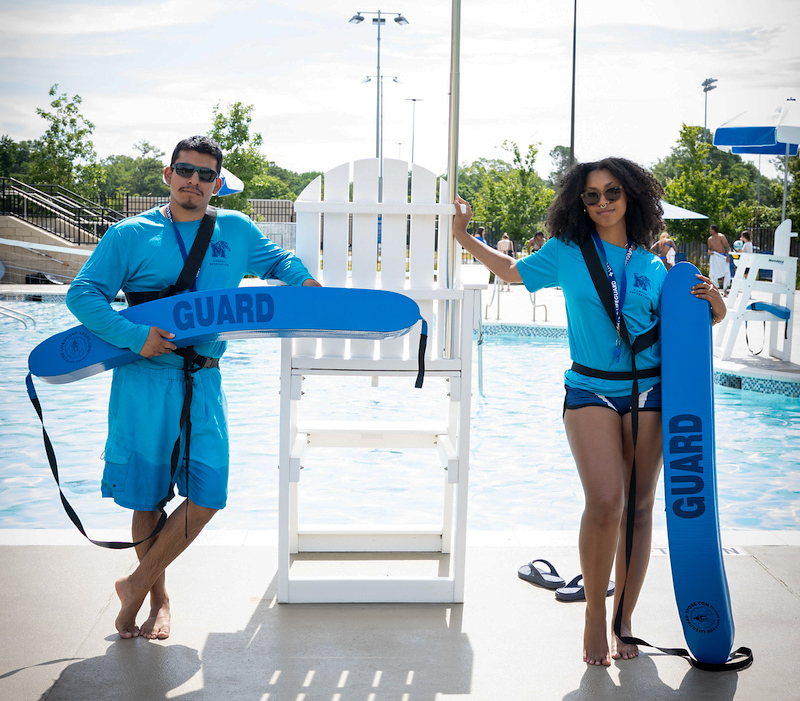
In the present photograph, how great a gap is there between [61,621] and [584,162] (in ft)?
9.32

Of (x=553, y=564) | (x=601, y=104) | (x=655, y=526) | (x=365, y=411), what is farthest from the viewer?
(x=601, y=104)

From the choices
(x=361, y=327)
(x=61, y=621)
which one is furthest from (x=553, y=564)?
(x=61, y=621)

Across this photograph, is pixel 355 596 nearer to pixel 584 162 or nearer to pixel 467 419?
pixel 467 419

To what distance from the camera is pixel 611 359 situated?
2770 millimetres

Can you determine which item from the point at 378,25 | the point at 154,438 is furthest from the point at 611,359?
Result: the point at 378,25

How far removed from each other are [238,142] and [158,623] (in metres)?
35.3

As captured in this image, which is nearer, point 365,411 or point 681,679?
point 681,679

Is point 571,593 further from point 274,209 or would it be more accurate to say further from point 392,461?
point 274,209

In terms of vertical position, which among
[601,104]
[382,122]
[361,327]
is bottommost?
[361,327]

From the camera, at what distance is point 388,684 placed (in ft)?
8.43

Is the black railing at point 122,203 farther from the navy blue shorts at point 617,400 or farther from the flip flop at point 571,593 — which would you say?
the navy blue shorts at point 617,400

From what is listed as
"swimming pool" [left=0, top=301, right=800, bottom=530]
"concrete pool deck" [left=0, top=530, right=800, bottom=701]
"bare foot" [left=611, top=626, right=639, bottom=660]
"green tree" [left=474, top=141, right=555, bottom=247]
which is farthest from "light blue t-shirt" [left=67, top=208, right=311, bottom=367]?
"green tree" [left=474, top=141, right=555, bottom=247]

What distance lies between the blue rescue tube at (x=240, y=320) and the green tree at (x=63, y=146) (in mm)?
33836

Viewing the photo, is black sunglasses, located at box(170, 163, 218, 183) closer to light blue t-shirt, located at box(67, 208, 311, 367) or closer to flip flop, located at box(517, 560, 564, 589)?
light blue t-shirt, located at box(67, 208, 311, 367)
